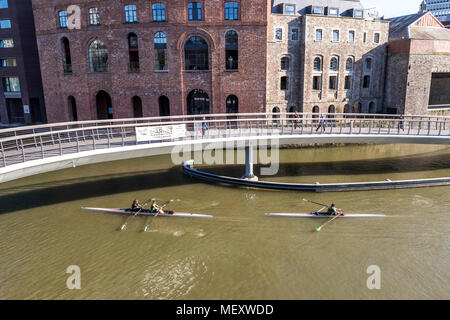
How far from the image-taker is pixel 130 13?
2847 centimetres

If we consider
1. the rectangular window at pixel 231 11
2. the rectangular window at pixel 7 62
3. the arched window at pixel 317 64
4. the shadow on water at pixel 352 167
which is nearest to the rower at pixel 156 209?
the shadow on water at pixel 352 167

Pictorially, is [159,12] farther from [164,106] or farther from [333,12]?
[333,12]

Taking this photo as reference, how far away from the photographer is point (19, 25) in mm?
37938

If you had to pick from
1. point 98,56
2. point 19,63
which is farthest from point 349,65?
point 19,63

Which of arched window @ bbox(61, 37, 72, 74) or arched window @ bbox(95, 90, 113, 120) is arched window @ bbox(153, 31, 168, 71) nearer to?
arched window @ bbox(95, 90, 113, 120)

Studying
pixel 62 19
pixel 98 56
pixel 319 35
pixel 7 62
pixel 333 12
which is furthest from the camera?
pixel 7 62

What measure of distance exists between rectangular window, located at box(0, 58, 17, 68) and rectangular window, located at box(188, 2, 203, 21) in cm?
2390

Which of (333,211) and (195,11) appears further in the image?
(195,11)

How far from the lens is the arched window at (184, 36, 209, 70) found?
93.5 feet

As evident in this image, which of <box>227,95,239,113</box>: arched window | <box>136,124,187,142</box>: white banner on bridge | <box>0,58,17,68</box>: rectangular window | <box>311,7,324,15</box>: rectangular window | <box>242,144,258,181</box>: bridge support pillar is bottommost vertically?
<box>242,144,258,181</box>: bridge support pillar

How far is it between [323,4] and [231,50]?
15.4 metres

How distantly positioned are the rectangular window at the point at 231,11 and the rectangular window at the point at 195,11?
2140 mm

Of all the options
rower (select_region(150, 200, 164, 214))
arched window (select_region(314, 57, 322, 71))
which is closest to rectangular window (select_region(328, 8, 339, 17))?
arched window (select_region(314, 57, 322, 71))
